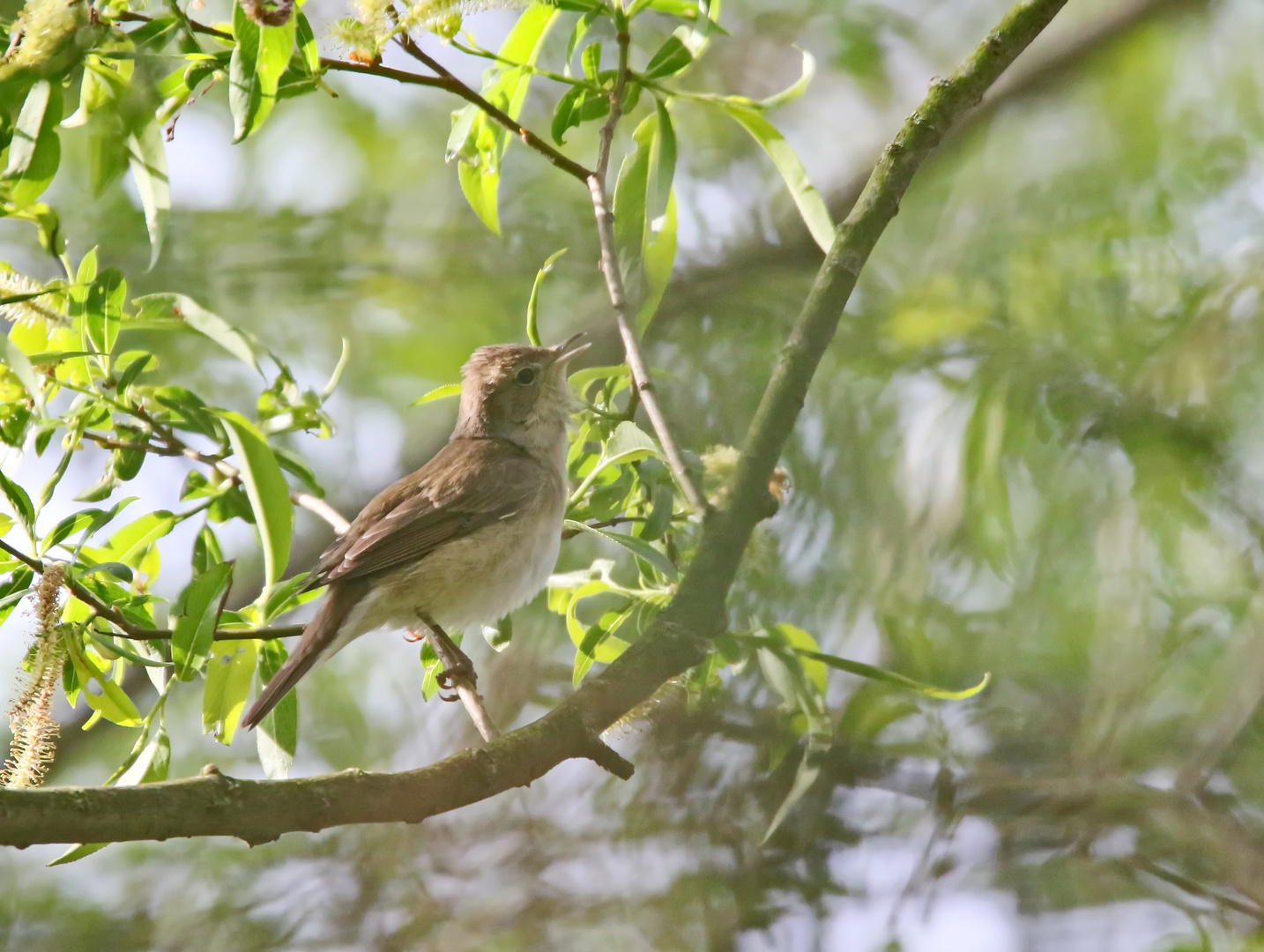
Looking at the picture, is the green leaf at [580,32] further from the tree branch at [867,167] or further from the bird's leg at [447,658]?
the tree branch at [867,167]

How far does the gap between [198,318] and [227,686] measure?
89cm

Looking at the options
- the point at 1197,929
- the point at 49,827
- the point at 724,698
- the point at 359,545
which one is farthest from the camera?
the point at 724,698

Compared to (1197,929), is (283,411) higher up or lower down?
higher up

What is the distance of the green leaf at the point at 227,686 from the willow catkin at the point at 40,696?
447 mm

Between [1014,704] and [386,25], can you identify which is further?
[1014,704]

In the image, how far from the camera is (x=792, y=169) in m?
2.55

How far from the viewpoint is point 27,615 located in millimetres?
2145

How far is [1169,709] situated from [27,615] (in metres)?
3.66

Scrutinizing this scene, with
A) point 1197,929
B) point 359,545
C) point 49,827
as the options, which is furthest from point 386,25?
point 1197,929

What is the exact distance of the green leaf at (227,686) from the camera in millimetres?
2582

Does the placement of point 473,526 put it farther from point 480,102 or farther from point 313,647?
point 480,102

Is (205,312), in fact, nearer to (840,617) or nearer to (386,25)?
(386,25)

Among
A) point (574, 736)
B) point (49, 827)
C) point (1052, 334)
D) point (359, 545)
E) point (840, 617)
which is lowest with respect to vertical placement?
point (49, 827)

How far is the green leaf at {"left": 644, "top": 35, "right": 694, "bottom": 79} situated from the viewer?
7.97 feet
